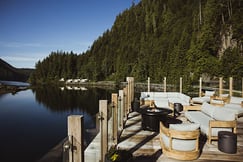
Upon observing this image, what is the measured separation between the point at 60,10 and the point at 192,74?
73.7ft

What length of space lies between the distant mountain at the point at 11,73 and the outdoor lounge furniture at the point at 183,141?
80632mm

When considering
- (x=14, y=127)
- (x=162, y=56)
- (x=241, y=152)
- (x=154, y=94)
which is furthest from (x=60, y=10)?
(x=241, y=152)

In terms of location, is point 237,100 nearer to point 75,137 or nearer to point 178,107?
point 178,107

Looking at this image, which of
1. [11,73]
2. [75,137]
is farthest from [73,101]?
[11,73]

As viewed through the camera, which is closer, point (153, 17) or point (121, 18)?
point (153, 17)

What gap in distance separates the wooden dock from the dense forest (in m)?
13.8

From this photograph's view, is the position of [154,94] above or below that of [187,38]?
below

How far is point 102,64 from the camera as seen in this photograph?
51.7 m

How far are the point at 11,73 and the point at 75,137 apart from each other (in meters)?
94.4

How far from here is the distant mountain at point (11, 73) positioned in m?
72.6

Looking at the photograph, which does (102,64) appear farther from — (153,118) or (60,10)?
(153,118)

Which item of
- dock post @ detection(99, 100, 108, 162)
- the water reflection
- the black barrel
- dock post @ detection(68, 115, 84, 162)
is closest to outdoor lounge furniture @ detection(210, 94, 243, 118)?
the black barrel

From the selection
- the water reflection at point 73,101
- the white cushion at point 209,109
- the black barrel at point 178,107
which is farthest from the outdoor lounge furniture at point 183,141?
the water reflection at point 73,101

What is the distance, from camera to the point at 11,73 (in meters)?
82.9
